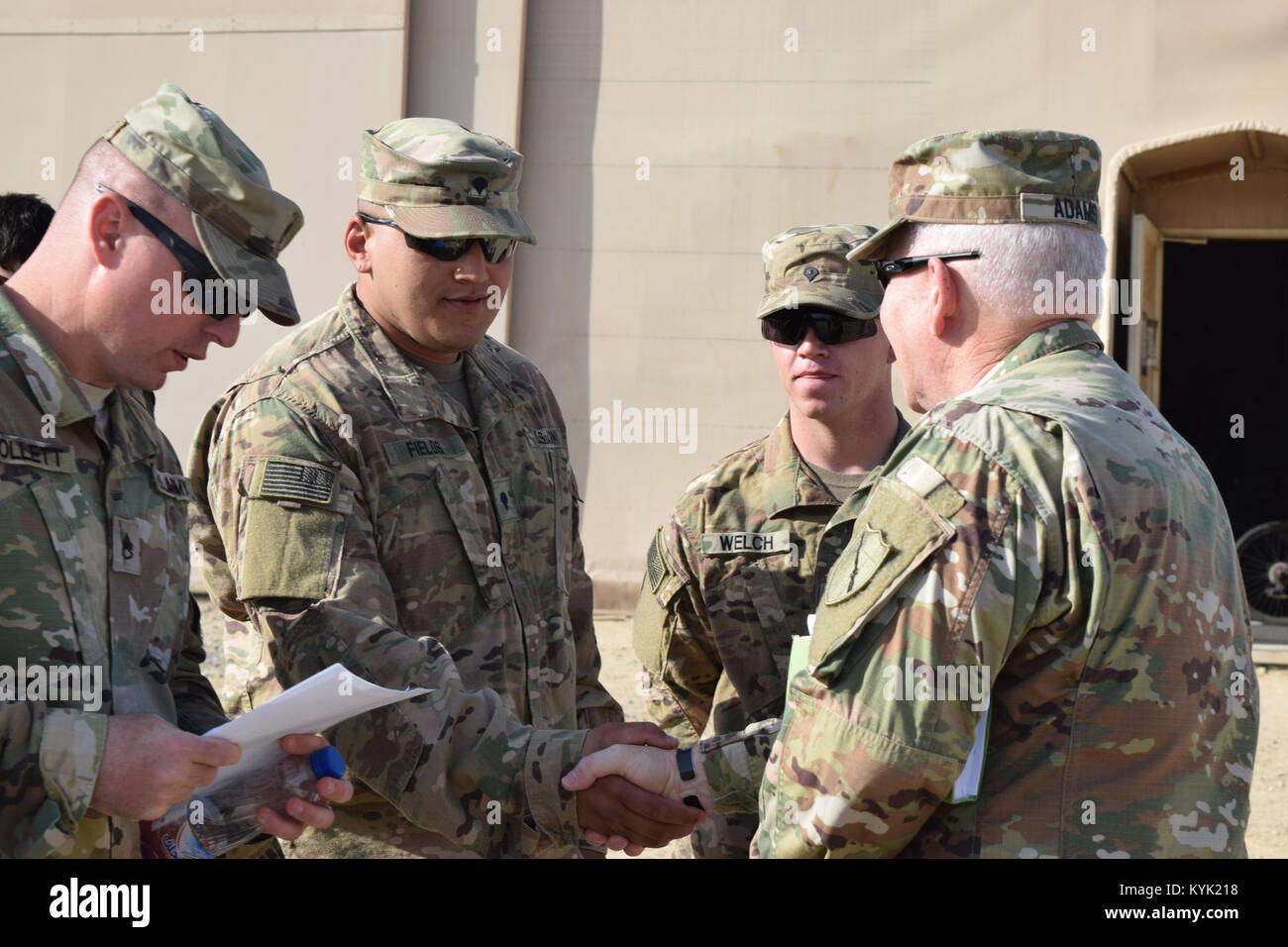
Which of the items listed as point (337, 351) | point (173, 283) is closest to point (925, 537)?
point (173, 283)

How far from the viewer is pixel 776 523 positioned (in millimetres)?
3475

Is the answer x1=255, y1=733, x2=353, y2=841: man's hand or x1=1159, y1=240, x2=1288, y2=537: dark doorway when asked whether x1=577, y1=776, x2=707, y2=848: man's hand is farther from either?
x1=1159, y1=240, x2=1288, y2=537: dark doorway

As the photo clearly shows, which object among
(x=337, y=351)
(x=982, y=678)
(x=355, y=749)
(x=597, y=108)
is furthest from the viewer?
(x=597, y=108)

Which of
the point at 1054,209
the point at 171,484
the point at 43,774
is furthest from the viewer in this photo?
the point at 171,484

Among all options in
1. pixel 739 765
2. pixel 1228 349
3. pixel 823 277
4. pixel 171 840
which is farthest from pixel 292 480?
pixel 1228 349

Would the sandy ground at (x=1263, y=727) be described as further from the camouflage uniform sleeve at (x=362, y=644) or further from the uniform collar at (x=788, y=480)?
the camouflage uniform sleeve at (x=362, y=644)

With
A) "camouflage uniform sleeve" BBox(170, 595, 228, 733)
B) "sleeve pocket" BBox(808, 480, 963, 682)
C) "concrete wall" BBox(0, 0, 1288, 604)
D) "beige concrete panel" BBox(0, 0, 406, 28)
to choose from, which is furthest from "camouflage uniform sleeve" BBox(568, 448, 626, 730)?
"beige concrete panel" BBox(0, 0, 406, 28)

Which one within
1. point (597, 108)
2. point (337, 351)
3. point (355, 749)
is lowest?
point (355, 749)

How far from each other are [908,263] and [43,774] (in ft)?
5.23

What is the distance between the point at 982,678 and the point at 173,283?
4.89 feet

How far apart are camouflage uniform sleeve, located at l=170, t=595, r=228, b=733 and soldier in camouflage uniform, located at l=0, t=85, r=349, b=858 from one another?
8cm

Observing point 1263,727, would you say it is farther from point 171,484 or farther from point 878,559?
point 171,484

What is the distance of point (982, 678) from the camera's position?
6.50 ft

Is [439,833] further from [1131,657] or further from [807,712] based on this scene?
[1131,657]
